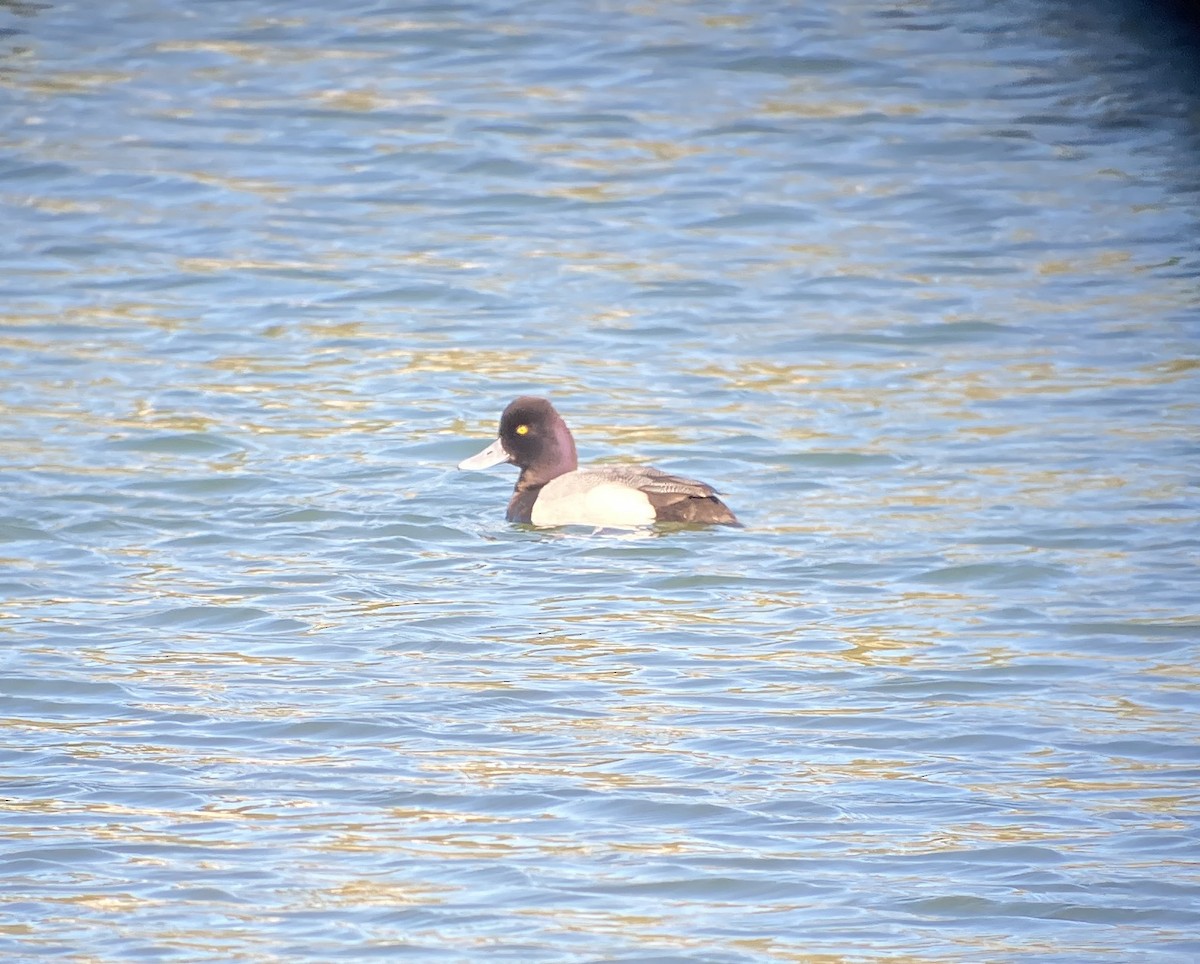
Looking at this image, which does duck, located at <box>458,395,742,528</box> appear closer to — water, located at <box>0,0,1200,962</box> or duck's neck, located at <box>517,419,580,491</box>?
duck's neck, located at <box>517,419,580,491</box>

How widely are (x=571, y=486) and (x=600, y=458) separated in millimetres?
950

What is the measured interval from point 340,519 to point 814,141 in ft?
26.1

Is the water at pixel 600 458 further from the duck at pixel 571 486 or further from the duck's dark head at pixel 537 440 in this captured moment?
the duck's dark head at pixel 537 440

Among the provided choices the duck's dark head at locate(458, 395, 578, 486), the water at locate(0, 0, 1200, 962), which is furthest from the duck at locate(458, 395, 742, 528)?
the water at locate(0, 0, 1200, 962)

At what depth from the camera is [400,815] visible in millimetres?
5418

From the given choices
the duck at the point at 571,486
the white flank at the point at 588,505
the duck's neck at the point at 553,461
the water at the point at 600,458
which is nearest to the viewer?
the water at the point at 600,458

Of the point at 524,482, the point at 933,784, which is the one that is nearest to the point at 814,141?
the point at 524,482

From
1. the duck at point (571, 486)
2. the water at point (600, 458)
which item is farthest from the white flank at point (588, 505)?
the water at point (600, 458)

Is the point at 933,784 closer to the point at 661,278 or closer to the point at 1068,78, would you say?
the point at 661,278

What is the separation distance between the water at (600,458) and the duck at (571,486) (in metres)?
0.13

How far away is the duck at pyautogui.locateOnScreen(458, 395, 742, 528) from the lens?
8906 millimetres

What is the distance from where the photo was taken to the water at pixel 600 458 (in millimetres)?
5105

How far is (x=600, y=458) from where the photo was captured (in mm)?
10273

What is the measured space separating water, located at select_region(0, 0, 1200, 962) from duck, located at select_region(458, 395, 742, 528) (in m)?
0.13
